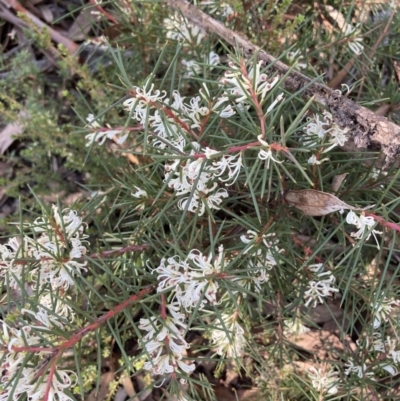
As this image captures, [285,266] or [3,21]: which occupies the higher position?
[3,21]

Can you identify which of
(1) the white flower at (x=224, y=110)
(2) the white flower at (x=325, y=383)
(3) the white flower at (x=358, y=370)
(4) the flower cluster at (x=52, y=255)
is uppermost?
(1) the white flower at (x=224, y=110)

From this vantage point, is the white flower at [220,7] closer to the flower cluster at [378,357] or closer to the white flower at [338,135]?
the white flower at [338,135]

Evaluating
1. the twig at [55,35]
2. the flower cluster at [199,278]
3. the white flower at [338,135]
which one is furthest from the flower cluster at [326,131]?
the twig at [55,35]

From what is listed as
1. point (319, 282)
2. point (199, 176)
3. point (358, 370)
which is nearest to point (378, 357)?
point (358, 370)

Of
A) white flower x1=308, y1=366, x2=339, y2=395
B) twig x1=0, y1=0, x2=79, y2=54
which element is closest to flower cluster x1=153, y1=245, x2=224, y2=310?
white flower x1=308, y1=366, x2=339, y2=395

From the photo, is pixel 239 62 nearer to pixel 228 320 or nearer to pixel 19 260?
pixel 19 260

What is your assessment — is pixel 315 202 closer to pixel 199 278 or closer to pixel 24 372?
pixel 199 278

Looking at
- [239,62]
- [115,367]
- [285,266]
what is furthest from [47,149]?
Answer: [239,62]

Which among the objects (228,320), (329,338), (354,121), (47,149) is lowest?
(329,338)
